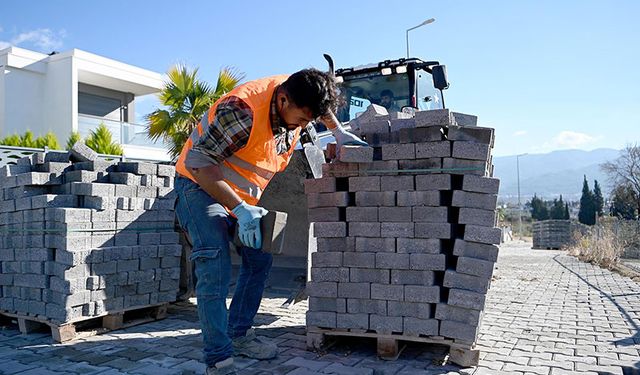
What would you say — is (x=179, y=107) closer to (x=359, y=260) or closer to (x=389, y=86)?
(x=389, y=86)

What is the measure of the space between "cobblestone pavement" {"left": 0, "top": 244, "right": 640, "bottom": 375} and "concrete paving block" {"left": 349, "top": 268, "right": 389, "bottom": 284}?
2.04ft

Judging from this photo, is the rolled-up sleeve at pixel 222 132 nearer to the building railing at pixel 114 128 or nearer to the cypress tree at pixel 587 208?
the building railing at pixel 114 128

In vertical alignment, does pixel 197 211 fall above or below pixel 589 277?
above

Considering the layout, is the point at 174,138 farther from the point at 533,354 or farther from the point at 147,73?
the point at 147,73

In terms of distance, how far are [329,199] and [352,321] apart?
3.32 feet

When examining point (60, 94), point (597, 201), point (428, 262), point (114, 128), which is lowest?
point (428, 262)

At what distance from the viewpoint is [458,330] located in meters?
3.72

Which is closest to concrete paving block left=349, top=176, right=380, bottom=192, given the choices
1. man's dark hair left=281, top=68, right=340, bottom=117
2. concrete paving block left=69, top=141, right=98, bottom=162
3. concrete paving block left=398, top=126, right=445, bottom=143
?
concrete paving block left=398, top=126, right=445, bottom=143

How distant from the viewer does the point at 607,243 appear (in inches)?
530

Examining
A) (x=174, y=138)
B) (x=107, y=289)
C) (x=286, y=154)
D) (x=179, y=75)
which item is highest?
(x=179, y=75)

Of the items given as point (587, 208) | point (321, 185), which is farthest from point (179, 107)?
point (587, 208)

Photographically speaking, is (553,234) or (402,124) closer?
(402,124)

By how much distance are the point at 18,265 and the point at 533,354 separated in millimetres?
4893

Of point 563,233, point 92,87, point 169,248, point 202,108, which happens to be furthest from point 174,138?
point 563,233
